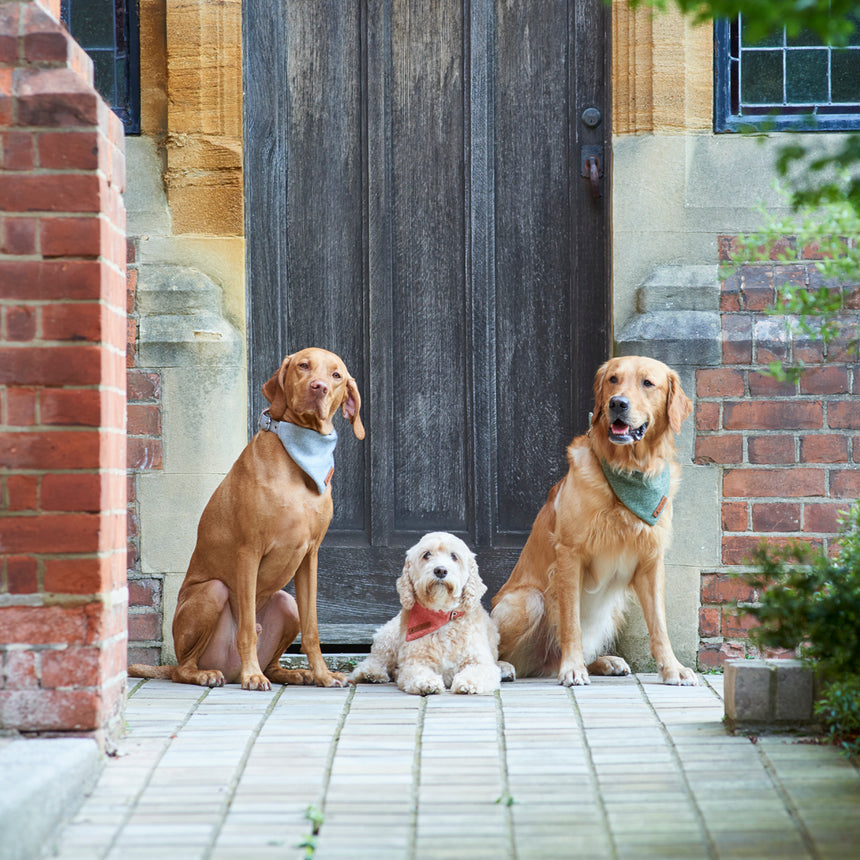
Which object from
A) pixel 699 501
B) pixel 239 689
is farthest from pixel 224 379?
pixel 699 501

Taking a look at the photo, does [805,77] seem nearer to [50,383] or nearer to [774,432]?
[774,432]

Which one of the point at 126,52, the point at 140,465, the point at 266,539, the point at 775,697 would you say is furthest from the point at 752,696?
the point at 126,52

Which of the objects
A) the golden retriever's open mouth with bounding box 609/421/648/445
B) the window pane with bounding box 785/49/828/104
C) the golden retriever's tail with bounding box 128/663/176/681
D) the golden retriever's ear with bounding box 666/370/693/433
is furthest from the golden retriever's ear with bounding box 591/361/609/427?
the golden retriever's tail with bounding box 128/663/176/681

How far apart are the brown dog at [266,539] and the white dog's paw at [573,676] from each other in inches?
37.3

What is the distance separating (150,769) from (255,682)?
1.32 meters

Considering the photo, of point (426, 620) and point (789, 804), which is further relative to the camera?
point (426, 620)

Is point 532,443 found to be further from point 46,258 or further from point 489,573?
point 46,258

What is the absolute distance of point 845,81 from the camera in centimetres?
525

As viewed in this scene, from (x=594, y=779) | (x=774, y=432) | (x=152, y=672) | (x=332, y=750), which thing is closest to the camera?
(x=594, y=779)

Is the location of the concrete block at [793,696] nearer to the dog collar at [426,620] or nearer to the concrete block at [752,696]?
the concrete block at [752,696]

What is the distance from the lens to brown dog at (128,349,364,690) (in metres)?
4.64

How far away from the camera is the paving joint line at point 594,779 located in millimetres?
2617

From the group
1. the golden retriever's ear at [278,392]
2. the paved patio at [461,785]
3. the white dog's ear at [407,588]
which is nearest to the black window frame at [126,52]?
the golden retriever's ear at [278,392]

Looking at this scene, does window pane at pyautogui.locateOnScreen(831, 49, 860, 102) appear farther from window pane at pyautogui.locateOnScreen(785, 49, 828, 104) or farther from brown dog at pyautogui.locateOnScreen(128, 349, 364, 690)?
brown dog at pyautogui.locateOnScreen(128, 349, 364, 690)
